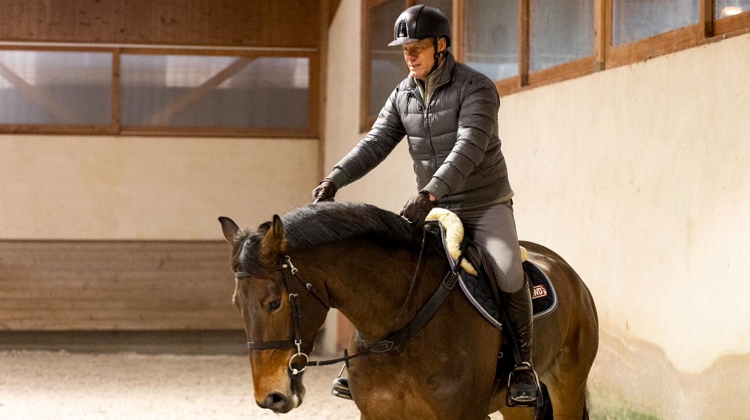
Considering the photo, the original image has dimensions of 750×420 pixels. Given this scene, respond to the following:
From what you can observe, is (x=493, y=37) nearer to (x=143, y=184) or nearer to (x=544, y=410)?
(x=544, y=410)

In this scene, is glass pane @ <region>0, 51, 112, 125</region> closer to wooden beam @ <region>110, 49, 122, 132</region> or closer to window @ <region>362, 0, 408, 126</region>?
wooden beam @ <region>110, 49, 122, 132</region>

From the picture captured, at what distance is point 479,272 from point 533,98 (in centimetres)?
266

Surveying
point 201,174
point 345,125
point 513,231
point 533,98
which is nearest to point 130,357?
point 201,174

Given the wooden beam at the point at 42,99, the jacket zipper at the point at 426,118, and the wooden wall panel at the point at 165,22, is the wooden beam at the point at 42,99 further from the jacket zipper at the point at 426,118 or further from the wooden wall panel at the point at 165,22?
the jacket zipper at the point at 426,118

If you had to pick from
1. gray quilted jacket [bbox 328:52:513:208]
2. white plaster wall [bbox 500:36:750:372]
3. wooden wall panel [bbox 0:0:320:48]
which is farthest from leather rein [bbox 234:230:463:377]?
wooden wall panel [bbox 0:0:320:48]

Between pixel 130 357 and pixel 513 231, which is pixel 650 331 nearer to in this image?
pixel 513 231

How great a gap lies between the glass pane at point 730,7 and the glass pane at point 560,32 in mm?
1056

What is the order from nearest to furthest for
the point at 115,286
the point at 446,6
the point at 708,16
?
the point at 708,16 → the point at 446,6 → the point at 115,286

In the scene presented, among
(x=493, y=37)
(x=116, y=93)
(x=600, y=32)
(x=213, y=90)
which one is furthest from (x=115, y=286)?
(x=600, y=32)

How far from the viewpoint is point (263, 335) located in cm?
248

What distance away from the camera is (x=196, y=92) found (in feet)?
32.0

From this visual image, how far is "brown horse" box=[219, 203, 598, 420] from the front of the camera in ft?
8.17

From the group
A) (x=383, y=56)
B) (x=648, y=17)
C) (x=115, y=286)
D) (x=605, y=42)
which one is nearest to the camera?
(x=648, y=17)

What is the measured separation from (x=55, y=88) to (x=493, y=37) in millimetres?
5409
